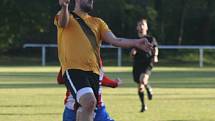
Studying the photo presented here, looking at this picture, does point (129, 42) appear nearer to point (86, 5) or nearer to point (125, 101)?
point (86, 5)

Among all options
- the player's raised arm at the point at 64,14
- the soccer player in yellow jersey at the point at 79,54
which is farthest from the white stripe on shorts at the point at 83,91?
the player's raised arm at the point at 64,14

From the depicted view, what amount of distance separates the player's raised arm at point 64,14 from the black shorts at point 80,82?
22.5 inches

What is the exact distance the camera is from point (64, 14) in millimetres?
8102

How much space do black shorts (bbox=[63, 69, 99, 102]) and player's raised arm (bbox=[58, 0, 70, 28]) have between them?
0.57 metres

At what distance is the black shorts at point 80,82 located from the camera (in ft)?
27.0

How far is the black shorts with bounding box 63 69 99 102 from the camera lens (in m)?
8.22

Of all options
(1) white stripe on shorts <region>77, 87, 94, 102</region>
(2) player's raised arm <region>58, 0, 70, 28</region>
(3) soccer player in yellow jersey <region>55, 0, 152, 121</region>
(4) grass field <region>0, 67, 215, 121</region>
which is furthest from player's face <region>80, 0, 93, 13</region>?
(4) grass field <region>0, 67, 215, 121</region>

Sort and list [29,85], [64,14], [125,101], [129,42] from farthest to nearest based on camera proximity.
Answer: [29,85] < [125,101] < [64,14] < [129,42]

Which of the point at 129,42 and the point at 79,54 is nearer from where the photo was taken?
the point at 129,42

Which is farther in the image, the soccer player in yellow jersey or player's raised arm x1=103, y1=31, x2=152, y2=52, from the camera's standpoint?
the soccer player in yellow jersey

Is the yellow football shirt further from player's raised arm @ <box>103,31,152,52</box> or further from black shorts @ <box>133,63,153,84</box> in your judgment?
black shorts @ <box>133,63,153,84</box>

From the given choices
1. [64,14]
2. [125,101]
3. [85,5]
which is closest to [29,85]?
[125,101]

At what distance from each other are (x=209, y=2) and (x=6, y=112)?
4340 cm

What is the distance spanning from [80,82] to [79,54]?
0.33 m
